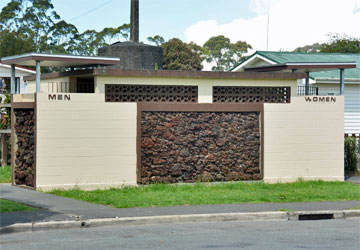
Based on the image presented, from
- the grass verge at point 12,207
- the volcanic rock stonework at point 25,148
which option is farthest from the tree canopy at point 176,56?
the grass verge at point 12,207

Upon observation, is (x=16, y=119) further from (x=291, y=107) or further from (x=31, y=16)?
(x=31, y=16)

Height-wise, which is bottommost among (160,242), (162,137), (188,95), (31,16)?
(160,242)

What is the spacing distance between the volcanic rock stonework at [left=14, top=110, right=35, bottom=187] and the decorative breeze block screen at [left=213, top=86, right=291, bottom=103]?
542cm

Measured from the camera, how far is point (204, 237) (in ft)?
35.9

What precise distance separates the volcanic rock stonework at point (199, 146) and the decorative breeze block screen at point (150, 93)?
46cm

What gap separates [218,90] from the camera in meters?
19.1

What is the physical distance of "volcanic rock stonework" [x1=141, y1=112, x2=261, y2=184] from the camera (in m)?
18.4

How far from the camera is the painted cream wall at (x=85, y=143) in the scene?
1730 centimetres

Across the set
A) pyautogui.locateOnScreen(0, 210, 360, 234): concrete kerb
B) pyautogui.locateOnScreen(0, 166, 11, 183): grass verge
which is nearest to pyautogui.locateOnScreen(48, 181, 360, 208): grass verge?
pyautogui.locateOnScreen(0, 210, 360, 234): concrete kerb

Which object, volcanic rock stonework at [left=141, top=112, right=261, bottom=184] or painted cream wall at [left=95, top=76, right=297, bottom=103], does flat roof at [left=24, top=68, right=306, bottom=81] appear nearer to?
painted cream wall at [left=95, top=76, right=297, bottom=103]

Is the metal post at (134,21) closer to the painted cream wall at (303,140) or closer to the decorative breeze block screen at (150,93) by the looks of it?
the decorative breeze block screen at (150,93)

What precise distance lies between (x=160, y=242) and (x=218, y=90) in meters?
9.30

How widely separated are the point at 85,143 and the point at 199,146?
11.1ft

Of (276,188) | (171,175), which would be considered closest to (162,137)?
(171,175)
